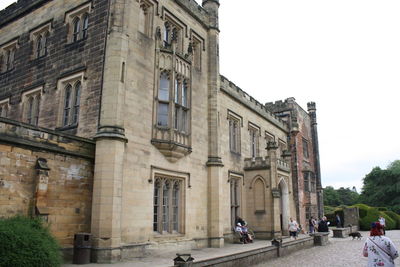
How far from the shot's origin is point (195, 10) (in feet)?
62.1

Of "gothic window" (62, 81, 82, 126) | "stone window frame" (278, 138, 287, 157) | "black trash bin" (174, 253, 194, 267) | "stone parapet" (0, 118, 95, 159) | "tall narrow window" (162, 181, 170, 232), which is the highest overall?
"stone window frame" (278, 138, 287, 157)

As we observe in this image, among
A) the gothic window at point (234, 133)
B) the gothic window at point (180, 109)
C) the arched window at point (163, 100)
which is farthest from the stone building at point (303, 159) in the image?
the arched window at point (163, 100)

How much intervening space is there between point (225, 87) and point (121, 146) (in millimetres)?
11354

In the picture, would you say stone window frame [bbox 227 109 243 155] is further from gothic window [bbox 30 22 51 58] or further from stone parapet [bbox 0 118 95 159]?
stone parapet [bbox 0 118 95 159]

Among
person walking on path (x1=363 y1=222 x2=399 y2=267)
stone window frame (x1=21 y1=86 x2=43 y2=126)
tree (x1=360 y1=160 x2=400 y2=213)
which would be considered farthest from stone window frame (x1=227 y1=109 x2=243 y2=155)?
tree (x1=360 y1=160 x2=400 y2=213)

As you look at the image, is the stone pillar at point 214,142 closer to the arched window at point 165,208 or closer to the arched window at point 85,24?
the arched window at point 165,208

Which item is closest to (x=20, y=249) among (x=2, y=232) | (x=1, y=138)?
(x=2, y=232)

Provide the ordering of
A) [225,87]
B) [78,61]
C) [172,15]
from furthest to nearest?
1. [225,87]
2. [172,15]
3. [78,61]

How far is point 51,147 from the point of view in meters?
11.5

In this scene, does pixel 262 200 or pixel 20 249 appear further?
pixel 262 200

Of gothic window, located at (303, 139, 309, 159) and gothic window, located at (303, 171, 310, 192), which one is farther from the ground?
gothic window, located at (303, 139, 309, 159)

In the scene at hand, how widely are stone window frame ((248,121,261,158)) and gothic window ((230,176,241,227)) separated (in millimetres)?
3668

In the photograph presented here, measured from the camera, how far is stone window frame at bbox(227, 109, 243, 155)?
913 inches

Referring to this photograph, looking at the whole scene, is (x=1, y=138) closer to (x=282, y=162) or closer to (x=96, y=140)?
(x=96, y=140)
